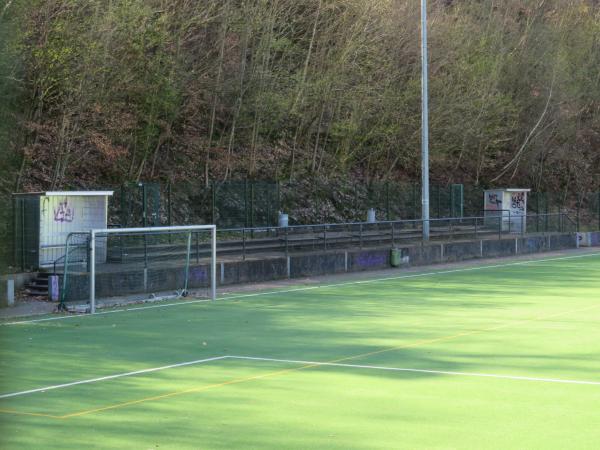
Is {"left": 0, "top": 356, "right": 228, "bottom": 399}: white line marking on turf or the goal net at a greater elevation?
the goal net

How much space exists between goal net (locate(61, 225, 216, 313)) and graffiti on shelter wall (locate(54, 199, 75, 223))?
3.95 ft

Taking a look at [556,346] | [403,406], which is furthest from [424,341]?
[403,406]

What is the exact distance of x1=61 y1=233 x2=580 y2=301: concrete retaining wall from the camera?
2285 centimetres

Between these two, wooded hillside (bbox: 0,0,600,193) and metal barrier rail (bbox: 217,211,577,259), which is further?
metal barrier rail (bbox: 217,211,577,259)

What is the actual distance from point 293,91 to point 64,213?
17425mm

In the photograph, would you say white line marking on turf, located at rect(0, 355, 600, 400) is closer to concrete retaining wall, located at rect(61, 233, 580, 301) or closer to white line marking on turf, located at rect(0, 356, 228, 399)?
white line marking on turf, located at rect(0, 356, 228, 399)

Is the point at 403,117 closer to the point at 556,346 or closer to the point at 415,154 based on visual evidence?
→ the point at 415,154

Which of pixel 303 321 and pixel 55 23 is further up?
pixel 55 23

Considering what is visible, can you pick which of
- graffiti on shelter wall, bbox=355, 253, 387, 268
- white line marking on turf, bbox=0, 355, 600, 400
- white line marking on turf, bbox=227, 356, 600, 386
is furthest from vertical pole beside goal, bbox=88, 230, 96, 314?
graffiti on shelter wall, bbox=355, 253, 387, 268

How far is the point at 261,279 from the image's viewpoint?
27.7m

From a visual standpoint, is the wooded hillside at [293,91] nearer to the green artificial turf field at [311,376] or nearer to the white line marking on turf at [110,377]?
the green artificial turf field at [311,376]

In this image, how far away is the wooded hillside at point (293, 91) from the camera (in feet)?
94.5

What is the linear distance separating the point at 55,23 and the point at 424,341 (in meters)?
15.4

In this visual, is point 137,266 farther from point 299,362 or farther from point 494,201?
point 494,201
